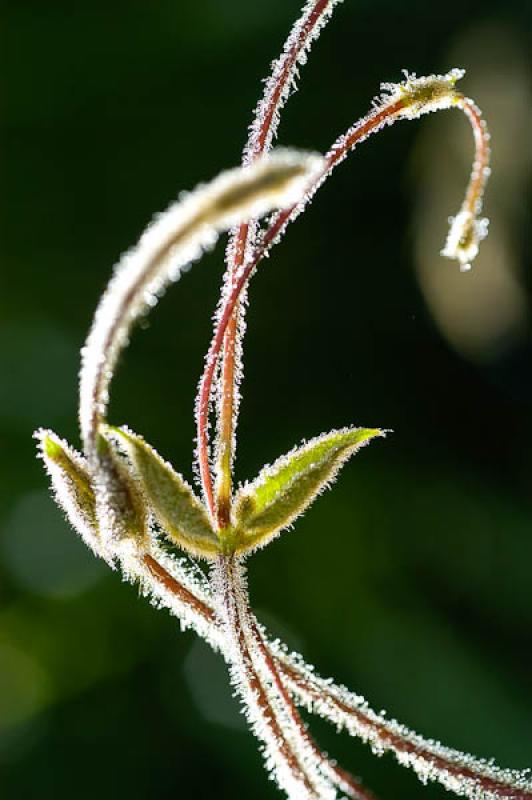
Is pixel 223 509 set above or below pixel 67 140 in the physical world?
below

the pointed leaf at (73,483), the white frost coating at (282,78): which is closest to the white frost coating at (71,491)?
the pointed leaf at (73,483)

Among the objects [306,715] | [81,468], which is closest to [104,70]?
[306,715]

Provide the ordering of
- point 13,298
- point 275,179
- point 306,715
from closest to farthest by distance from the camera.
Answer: point 275,179, point 306,715, point 13,298

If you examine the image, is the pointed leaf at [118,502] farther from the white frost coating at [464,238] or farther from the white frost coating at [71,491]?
the white frost coating at [464,238]

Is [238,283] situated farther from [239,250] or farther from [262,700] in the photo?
[262,700]

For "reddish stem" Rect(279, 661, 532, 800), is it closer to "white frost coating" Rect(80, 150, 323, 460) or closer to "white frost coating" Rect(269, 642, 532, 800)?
"white frost coating" Rect(269, 642, 532, 800)

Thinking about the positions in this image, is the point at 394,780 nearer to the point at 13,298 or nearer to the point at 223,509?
the point at 13,298

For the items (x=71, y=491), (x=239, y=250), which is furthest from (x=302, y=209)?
(x=71, y=491)

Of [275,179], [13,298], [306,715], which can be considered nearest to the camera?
[275,179]
